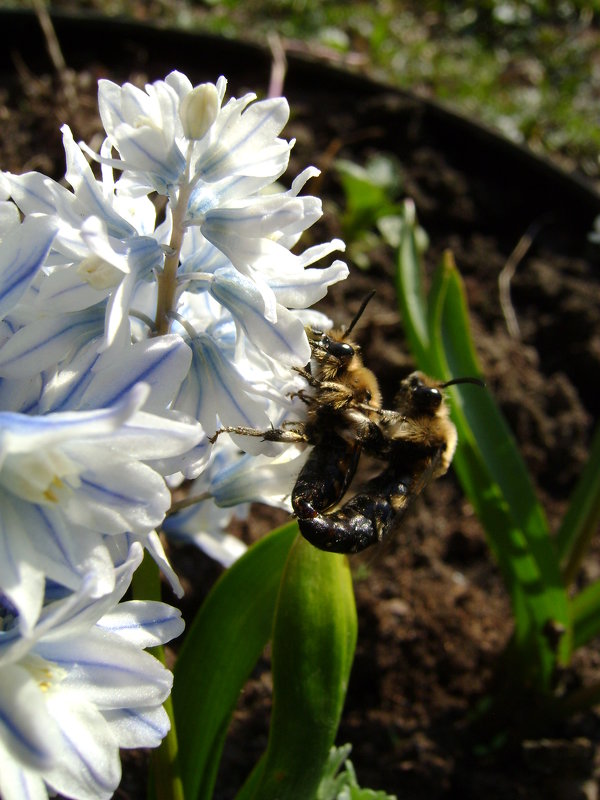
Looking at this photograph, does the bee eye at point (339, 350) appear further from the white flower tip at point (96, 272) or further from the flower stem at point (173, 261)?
the white flower tip at point (96, 272)

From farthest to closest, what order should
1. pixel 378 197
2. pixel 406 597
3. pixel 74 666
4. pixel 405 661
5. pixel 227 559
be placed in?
pixel 378 197
pixel 406 597
pixel 405 661
pixel 227 559
pixel 74 666

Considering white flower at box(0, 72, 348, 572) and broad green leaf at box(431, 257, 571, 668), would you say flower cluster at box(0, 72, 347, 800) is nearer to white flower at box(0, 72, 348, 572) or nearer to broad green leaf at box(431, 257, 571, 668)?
white flower at box(0, 72, 348, 572)

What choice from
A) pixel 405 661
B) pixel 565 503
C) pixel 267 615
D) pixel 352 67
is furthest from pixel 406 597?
pixel 352 67

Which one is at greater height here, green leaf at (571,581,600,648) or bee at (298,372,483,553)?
bee at (298,372,483,553)

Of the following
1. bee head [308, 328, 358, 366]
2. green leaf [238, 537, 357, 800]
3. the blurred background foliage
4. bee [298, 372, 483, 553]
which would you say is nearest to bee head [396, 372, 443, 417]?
bee [298, 372, 483, 553]

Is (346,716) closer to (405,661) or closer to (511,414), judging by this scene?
(405,661)

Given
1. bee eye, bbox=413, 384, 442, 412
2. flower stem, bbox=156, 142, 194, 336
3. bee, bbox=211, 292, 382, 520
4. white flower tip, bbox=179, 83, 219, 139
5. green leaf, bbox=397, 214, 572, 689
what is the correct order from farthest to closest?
1. green leaf, bbox=397, 214, 572, 689
2. bee eye, bbox=413, 384, 442, 412
3. bee, bbox=211, 292, 382, 520
4. flower stem, bbox=156, 142, 194, 336
5. white flower tip, bbox=179, 83, 219, 139
